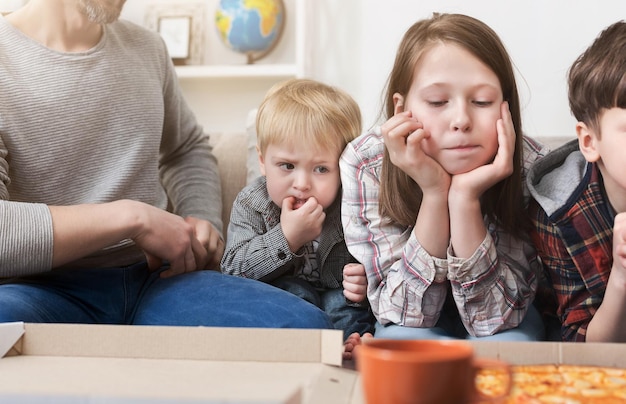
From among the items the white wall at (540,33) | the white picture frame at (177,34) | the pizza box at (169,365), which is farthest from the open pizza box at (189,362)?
the white picture frame at (177,34)

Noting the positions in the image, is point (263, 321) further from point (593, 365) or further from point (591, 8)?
point (591, 8)

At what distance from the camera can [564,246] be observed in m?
1.30

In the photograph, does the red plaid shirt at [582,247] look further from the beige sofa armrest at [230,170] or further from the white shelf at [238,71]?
the white shelf at [238,71]

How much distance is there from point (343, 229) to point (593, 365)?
69 cm

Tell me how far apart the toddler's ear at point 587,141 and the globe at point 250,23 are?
1.60 meters

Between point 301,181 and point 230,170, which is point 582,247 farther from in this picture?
point 230,170

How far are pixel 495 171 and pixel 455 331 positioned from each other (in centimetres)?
36

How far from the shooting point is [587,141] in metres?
1.28

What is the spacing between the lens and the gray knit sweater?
1308 mm

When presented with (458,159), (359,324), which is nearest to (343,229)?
(359,324)

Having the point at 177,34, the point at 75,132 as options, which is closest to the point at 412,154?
the point at 75,132

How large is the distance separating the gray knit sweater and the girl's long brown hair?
0.53m

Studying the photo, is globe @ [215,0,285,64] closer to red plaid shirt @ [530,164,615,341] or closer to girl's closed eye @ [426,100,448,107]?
girl's closed eye @ [426,100,448,107]

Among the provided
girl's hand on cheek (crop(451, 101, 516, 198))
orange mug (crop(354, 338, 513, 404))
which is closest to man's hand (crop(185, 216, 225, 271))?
girl's hand on cheek (crop(451, 101, 516, 198))
